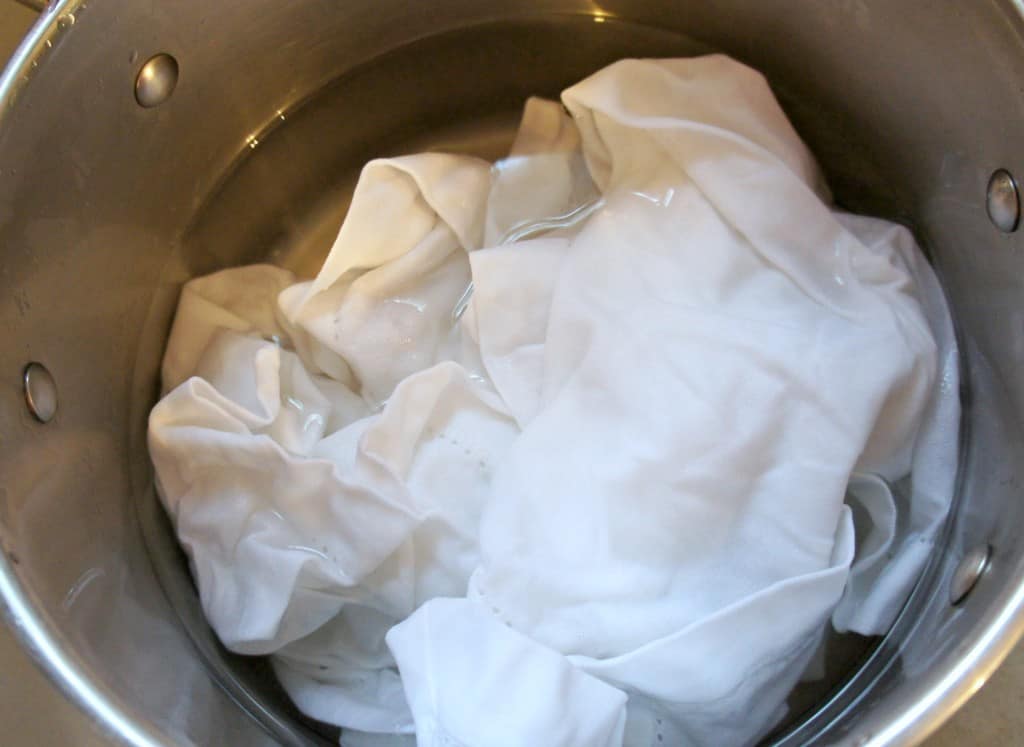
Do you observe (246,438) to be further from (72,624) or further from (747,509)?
(747,509)

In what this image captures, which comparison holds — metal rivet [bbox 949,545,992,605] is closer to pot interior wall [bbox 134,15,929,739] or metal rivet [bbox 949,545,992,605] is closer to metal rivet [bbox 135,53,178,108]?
pot interior wall [bbox 134,15,929,739]

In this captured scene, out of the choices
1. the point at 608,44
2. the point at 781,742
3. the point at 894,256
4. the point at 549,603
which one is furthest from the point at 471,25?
the point at 781,742

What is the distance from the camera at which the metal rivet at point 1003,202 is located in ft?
2.04

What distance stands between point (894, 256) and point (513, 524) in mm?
379

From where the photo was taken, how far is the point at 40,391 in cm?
66

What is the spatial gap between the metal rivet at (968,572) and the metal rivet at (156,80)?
0.71m

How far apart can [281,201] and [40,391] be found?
1.07 ft

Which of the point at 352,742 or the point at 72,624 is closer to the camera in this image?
the point at 72,624

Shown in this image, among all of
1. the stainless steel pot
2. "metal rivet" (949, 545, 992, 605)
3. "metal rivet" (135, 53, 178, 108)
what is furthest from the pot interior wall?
"metal rivet" (949, 545, 992, 605)

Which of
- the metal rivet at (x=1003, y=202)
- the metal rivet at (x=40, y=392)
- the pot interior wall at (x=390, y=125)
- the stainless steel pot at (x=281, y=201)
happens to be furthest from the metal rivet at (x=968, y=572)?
the metal rivet at (x=40, y=392)

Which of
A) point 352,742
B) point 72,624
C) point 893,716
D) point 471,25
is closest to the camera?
point 893,716

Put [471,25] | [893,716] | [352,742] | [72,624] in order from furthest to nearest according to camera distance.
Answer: [471,25] < [352,742] < [72,624] < [893,716]

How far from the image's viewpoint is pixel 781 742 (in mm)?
640

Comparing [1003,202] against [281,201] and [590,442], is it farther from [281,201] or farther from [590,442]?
[281,201]
